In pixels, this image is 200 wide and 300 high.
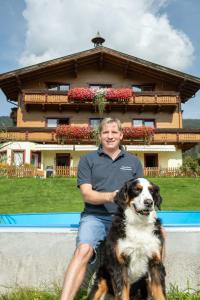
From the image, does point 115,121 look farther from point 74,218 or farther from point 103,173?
point 74,218

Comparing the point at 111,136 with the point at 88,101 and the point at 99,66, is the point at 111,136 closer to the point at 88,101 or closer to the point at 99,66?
the point at 88,101

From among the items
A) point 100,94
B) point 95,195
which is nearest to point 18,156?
point 100,94

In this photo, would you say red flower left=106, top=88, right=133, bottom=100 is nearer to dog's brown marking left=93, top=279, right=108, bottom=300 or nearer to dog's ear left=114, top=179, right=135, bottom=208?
dog's ear left=114, top=179, right=135, bottom=208

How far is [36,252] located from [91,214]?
3.57ft

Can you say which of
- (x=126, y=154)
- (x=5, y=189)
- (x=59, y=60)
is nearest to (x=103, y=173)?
(x=126, y=154)

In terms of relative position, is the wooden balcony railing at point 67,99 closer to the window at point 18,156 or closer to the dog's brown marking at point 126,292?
the window at point 18,156

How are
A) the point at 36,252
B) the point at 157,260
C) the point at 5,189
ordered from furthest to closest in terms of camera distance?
the point at 5,189 < the point at 36,252 < the point at 157,260

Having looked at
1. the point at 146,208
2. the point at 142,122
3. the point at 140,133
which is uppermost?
the point at 142,122

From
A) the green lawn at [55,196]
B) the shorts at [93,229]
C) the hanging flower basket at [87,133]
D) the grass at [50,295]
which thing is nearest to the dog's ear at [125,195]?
the shorts at [93,229]

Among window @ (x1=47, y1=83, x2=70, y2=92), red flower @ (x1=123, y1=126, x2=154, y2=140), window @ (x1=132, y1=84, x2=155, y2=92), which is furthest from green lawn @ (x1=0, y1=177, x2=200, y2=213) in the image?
window @ (x1=47, y1=83, x2=70, y2=92)

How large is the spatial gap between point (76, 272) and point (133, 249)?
0.70m

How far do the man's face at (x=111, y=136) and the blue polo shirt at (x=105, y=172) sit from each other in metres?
0.12

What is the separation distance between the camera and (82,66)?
34.1 meters

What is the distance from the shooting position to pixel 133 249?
3.94 metres
